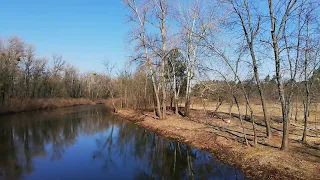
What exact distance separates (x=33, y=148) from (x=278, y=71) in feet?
43.5

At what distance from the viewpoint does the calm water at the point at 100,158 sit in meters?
10.3

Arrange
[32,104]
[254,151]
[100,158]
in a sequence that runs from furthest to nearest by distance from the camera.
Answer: [32,104], [100,158], [254,151]

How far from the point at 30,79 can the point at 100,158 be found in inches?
1545

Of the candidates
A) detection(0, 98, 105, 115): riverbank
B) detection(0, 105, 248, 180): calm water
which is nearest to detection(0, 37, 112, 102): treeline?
detection(0, 98, 105, 115): riverbank

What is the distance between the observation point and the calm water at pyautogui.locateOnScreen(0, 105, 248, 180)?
33.7 ft

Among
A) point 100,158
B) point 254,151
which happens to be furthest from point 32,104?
point 254,151

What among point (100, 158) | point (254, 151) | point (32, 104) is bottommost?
point (100, 158)

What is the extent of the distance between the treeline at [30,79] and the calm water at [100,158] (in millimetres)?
19217

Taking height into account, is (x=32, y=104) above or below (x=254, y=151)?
above

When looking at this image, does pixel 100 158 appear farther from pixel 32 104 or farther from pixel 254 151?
pixel 32 104

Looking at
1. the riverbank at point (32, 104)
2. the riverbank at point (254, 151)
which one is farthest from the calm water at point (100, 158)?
the riverbank at point (32, 104)

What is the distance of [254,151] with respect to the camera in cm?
1138

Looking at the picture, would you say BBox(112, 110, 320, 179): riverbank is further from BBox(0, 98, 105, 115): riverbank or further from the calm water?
BBox(0, 98, 105, 115): riverbank

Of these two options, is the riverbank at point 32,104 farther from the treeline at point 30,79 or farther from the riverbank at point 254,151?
the riverbank at point 254,151
